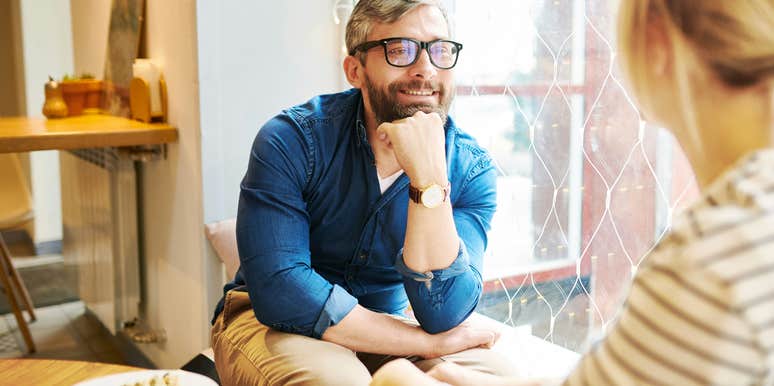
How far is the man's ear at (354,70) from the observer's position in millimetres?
1644

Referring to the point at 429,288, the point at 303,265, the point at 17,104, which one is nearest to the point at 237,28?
the point at 303,265

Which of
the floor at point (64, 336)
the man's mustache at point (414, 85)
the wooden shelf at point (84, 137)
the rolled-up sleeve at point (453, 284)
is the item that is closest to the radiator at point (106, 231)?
the floor at point (64, 336)

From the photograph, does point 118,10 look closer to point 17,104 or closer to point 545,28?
point 545,28

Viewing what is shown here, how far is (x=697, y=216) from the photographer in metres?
0.54

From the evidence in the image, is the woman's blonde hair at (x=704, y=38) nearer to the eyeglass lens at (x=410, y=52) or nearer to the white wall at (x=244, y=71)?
the eyeglass lens at (x=410, y=52)

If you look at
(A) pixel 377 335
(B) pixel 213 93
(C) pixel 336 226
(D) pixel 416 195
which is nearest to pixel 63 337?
(B) pixel 213 93

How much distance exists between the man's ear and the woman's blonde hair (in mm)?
1041

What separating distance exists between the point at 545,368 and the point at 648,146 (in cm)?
52

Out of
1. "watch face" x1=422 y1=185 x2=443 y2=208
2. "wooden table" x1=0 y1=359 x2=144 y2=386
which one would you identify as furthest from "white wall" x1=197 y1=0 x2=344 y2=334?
"watch face" x1=422 y1=185 x2=443 y2=208

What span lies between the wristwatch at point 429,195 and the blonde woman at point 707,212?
0.76 meters

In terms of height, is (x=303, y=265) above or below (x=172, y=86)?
below

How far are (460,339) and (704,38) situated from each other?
0.99m

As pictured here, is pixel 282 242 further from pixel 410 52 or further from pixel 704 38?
pixel 704 38

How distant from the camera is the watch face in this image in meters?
1.41
